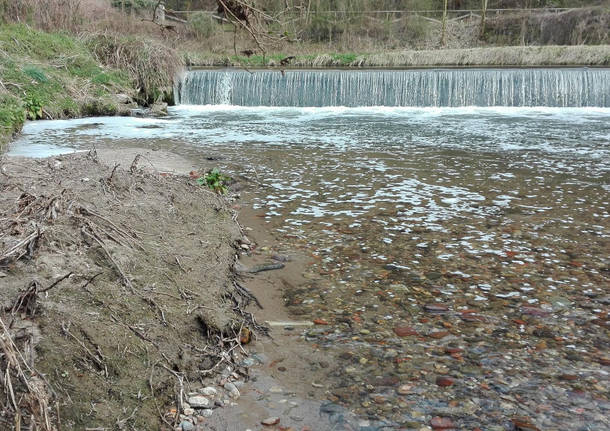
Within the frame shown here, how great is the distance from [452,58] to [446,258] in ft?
59.0

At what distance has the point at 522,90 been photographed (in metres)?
16.2

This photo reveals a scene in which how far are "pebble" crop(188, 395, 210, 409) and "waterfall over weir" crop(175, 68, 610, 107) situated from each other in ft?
47.3

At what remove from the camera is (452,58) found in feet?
70.3

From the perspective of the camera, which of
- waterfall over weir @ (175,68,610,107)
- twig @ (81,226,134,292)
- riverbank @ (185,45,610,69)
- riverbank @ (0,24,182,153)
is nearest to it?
twig @ (81,226,134,292)

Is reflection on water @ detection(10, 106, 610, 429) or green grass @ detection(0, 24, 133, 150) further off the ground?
green grass @ detection(0, 24, 133, 150)

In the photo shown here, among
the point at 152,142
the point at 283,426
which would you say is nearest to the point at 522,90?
the point at 152,142

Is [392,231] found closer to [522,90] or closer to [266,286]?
[266,286]

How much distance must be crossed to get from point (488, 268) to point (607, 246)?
1263mm

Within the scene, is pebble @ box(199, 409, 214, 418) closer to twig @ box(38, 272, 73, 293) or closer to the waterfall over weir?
twig @ box(38, 272, 73, 293)

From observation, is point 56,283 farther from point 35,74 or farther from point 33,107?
point 35,74

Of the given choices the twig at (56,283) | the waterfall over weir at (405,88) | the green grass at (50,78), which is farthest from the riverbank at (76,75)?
the twig at (56,283)

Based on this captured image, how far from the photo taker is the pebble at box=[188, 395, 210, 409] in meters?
2.89

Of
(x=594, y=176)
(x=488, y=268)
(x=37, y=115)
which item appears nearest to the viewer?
(x=488, y=268)

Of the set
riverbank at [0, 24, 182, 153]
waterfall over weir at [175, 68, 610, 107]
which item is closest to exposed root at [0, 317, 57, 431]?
riverbank at [0, 24, 182, 153]
